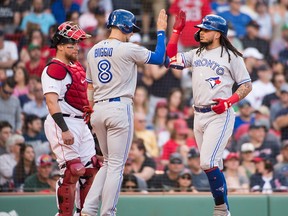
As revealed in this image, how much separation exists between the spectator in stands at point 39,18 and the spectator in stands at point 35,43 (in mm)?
251

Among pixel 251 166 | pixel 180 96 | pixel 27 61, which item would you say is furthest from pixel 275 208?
pixel 27 61

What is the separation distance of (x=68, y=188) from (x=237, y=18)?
6644 mm

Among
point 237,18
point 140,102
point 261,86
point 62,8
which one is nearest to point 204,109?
point 140,102

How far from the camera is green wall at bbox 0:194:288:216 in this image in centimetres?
985

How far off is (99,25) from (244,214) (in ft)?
16.9

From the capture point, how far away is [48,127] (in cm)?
862

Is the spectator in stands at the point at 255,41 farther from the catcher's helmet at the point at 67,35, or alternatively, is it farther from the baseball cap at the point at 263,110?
the catcher's helmet at the point at 67,35

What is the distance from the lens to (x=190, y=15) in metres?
13.4

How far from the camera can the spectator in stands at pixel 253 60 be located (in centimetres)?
1342

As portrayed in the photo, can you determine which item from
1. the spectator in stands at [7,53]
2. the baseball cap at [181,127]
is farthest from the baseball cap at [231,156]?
the spectator in stands at [7,53]

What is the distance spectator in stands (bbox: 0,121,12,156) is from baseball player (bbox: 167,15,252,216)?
3.40m

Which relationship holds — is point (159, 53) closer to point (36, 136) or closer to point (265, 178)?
point (265, 178)

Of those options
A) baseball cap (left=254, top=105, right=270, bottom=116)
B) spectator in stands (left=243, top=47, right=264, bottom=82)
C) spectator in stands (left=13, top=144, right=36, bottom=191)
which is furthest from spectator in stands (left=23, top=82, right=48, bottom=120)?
spectator in stands (left=243, top=47, right=264, bottom=82)

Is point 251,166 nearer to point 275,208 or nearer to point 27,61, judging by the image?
point 275,208
